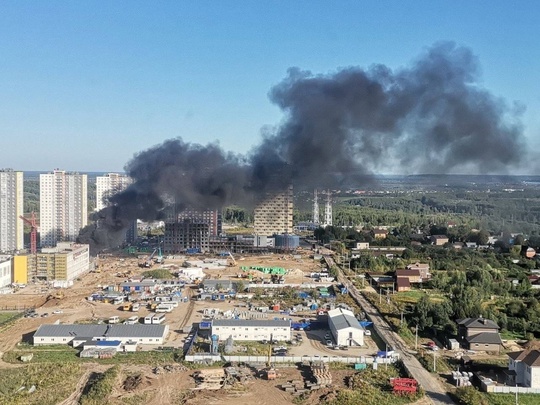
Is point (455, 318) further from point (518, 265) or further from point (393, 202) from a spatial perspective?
point (393, 202)

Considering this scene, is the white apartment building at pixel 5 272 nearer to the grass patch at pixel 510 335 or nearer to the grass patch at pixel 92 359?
the grass patch at pixel 92 359

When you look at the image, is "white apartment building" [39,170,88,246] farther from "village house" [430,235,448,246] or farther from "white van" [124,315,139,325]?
"village house" [430,235,448,246]

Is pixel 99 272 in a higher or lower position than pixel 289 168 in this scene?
lower

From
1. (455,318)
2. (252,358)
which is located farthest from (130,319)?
(455,318)

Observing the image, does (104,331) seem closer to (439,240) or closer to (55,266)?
(55,266)

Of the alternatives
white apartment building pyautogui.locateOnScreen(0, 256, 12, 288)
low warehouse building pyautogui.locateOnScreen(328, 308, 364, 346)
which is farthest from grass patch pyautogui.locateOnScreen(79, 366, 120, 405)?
white apartment building pyautogui.locateOnScreen(0, 256, 12, 288)
